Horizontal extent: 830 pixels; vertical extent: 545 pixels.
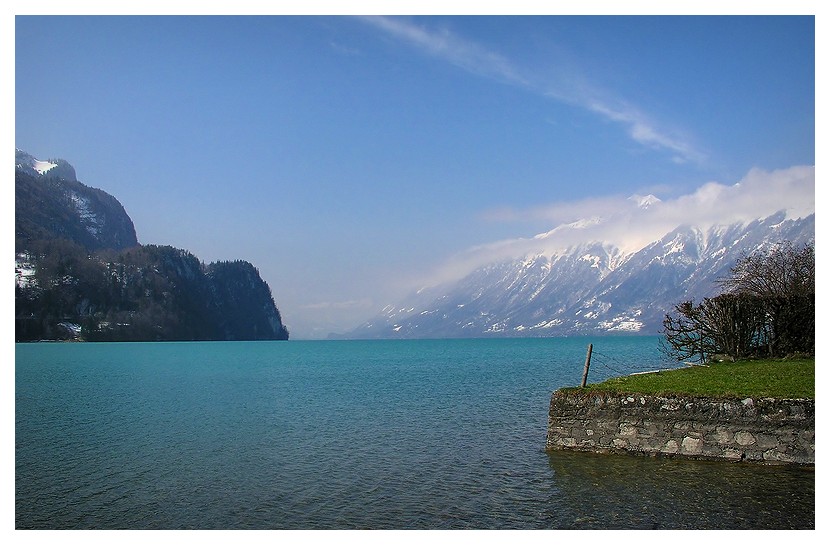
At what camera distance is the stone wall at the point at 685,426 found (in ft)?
54.4

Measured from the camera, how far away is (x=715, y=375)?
922 inches

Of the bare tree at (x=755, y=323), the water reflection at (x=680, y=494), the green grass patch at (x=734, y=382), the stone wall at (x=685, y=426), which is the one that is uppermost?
the bare tree at (x=755, y=323)

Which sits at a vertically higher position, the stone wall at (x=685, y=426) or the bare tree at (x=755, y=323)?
the bare tree at (x=755, y=323)

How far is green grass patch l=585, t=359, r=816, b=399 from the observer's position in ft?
59.8

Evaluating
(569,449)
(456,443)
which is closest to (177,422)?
(456,443)

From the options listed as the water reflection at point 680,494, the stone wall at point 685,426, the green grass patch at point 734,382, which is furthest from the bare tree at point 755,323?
the water reflection at point 680,494

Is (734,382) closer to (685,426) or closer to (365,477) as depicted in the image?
(685,426)

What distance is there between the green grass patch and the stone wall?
0.39 meters

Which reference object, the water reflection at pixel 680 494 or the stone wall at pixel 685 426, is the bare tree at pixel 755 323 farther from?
the water reflection at pixel 680 494

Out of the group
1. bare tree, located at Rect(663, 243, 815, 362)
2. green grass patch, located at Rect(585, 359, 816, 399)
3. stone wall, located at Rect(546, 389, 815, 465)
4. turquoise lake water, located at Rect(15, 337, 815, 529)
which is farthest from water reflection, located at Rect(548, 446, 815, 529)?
bare tree, located at Rect(663, 243, 815, 362)

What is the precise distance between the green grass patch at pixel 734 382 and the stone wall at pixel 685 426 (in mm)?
394

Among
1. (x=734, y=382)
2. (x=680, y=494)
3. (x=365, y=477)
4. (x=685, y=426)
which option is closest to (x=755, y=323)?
(x=734, y=382)

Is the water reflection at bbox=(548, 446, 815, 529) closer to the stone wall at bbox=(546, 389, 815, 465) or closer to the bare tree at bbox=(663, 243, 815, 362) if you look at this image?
the stone wall at bbox=(546, 389, 815, 465)
